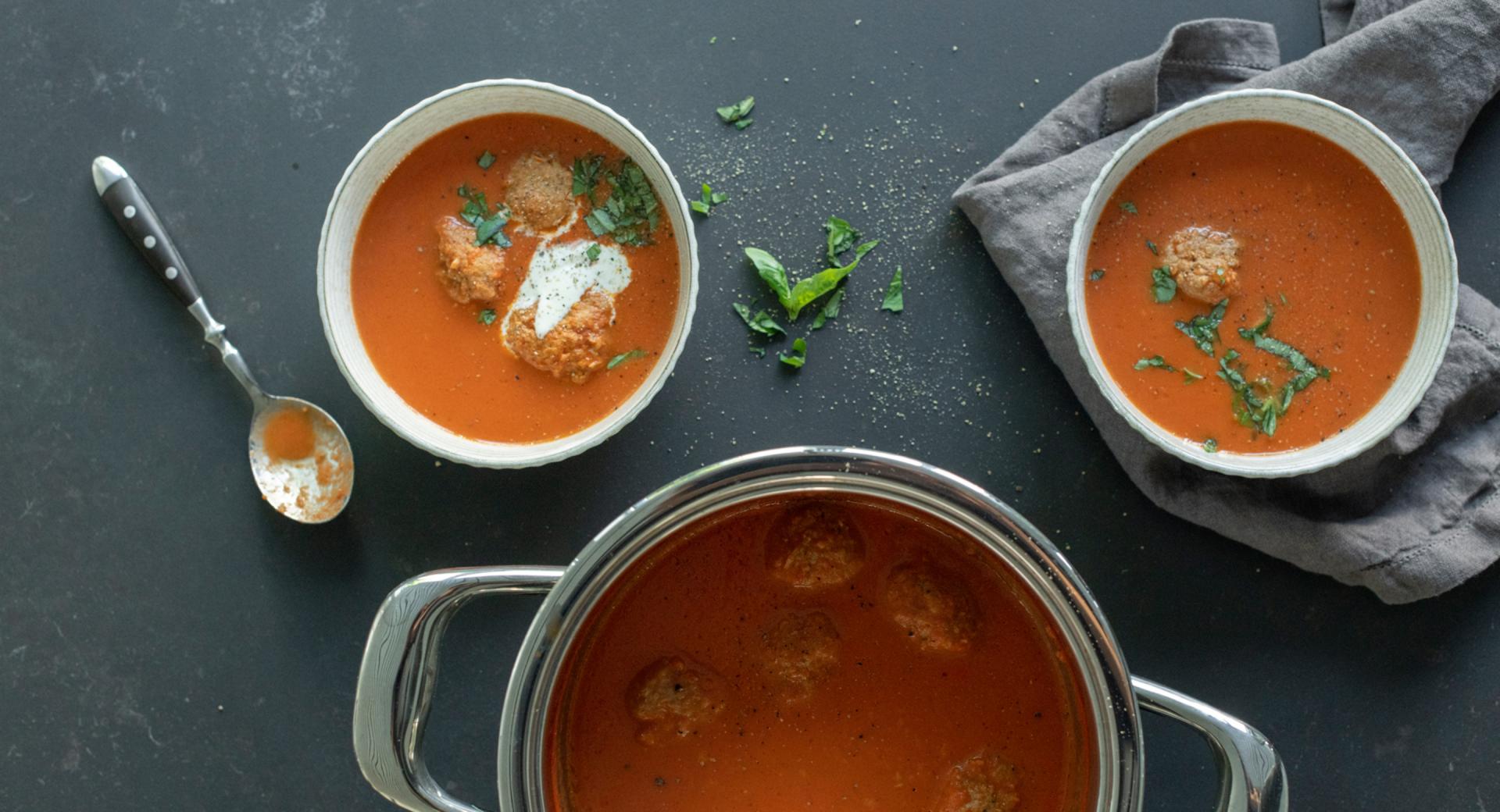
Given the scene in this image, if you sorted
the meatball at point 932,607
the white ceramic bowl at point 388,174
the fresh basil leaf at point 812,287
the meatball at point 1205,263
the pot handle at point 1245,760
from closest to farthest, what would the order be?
1. the pot handle at point 1245,760
2. the meatball at point 932,607
3. the meatball at point 1205,263
4. the white ceramic bowl at point 388,174
5. the fresh basil leaf at point 812,287

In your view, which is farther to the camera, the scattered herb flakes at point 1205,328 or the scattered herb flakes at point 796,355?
the scattered herb flakes at point 796,355

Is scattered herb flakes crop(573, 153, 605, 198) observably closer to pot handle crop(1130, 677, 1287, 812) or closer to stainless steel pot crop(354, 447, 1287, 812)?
stainless steel pot crop(354, 447, 1287, 812)

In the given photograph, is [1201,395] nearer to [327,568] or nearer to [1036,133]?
[1036,133]

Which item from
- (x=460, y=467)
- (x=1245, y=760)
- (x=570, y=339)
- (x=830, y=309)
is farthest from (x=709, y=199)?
A: (x=1245, y=760)

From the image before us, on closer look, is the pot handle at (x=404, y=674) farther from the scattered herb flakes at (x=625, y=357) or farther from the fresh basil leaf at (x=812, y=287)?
the fresh basil leaf at (x=812, y=287)

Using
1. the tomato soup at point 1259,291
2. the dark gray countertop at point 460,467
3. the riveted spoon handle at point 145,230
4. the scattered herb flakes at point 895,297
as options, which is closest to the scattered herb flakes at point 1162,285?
the tomato soup at point 1259,291

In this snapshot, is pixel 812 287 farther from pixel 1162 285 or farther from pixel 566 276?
pixel 1162 285

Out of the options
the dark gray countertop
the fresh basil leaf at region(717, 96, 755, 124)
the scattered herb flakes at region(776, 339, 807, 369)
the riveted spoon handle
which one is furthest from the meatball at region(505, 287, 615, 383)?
the riveted spoon handle
